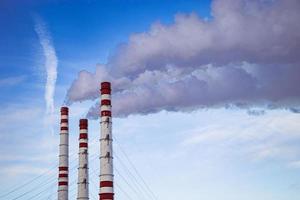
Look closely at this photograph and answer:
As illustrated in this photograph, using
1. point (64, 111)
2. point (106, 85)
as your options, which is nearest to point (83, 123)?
point (64, 111)

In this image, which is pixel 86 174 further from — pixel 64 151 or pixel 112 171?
pixel 112 171

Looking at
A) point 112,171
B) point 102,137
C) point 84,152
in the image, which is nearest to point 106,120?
point 102,137

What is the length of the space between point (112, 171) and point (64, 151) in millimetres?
12857

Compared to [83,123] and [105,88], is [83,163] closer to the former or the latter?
[83,123]

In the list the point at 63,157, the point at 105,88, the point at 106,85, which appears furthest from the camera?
the point at 63,157

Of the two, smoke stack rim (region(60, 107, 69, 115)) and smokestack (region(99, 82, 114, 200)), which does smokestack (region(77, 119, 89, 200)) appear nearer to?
smoke stack rim (region(60, 107, 69, 115))

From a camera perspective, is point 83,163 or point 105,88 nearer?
point 105,88

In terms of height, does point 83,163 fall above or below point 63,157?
below

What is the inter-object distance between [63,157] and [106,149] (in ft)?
40.2

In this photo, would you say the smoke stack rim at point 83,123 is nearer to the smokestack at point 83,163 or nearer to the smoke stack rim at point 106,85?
the smokestack at point 83,163

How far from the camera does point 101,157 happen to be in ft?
123

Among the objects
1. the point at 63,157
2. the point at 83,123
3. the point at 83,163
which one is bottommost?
the point at 83,163

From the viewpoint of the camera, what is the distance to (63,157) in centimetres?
4838

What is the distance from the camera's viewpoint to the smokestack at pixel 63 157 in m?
46.4
